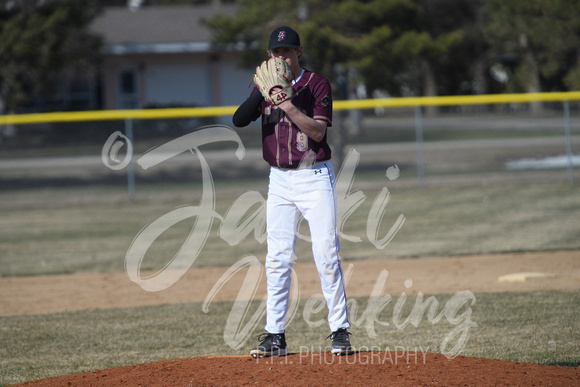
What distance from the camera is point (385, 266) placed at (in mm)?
8344

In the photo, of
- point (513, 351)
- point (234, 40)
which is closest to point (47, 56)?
point (234, 40)

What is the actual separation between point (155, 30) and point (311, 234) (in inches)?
1058

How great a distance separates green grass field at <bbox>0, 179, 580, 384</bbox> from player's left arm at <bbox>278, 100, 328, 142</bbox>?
1.75 metres

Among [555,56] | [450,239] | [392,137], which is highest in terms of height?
[555,56]

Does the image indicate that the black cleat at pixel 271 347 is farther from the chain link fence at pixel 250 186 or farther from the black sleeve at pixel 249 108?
the chain link fence at pixel 250 186

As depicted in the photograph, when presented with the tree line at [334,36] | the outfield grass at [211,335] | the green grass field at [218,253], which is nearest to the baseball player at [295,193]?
the outfield grass at [211,335]

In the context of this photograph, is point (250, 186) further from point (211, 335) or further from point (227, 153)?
point (211, 335)

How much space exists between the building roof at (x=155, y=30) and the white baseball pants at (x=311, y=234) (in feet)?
73.9

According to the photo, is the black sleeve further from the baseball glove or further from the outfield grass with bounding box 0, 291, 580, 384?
the outfield grass with bounding box 0, 291, 580, 384

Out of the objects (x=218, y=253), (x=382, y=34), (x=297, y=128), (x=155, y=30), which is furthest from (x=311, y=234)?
(x=155, y=30)

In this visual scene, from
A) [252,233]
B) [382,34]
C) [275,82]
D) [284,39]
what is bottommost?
[252,233]

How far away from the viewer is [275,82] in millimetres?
4133

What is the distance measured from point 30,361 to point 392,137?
1638 cm

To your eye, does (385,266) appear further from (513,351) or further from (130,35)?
(130,35)
